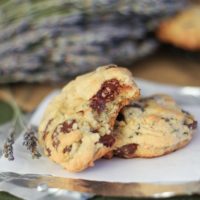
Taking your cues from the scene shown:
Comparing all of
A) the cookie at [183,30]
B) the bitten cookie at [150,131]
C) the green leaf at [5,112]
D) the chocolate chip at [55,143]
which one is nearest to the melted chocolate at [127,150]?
the bitten cookie at [150,131]

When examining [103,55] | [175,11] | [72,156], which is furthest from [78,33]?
[72,156]

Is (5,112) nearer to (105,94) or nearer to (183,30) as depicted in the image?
(105,94)

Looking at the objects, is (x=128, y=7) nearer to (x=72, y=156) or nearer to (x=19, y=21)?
(x=19, y=21)

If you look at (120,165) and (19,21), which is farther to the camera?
(19,21)

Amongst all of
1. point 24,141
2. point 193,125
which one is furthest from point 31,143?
point 193,125

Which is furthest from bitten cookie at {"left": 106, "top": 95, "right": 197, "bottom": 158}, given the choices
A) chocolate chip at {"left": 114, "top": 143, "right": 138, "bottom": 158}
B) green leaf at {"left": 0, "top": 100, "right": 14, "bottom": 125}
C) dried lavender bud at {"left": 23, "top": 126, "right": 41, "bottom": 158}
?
green leaf at {"left": 0, "top": 100, "right": 14, "bottom": 125}

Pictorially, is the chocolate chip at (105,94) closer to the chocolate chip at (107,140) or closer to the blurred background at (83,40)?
the chocolate chip at (107,140)

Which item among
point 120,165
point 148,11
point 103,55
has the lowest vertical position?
point 120,165
